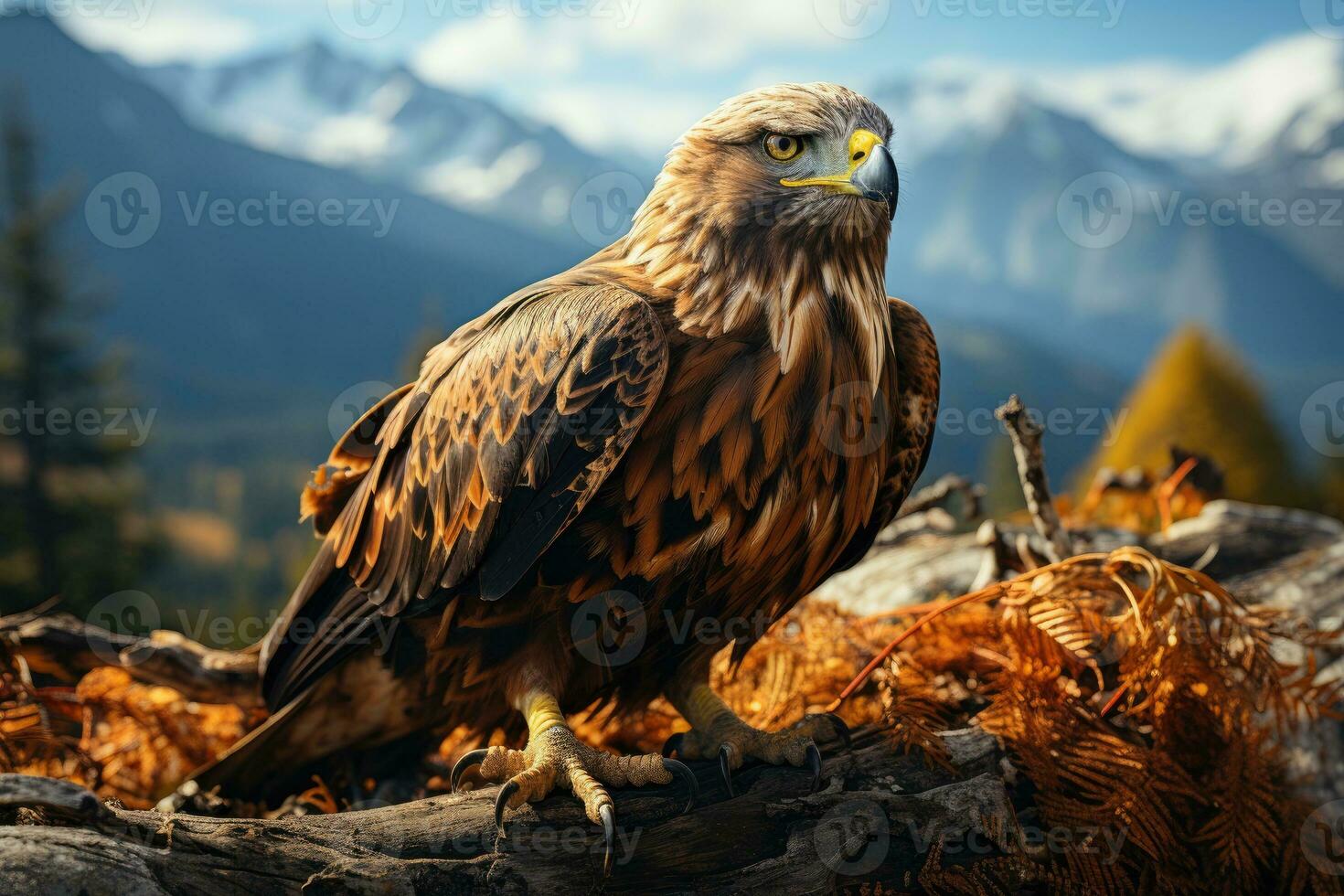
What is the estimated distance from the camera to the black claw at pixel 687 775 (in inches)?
123

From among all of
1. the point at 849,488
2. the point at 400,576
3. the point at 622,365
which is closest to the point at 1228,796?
the point at 849,488

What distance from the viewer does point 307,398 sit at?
390 feet

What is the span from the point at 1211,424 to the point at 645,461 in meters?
10.5

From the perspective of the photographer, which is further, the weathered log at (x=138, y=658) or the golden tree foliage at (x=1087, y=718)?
the weathered log at (x=138, y=658)

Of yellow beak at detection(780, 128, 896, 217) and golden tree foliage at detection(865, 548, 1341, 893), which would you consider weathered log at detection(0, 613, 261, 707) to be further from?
yellow beak at detection(780, 128, 896, 217)

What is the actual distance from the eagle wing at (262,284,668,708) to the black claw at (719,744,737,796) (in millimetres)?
898

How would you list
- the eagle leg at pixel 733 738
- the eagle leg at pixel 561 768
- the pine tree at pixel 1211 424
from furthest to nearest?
the pine tree at pixel 1211 424 → the eagle leg at pixel 733 738 → the eagle leg at pixel 561 768

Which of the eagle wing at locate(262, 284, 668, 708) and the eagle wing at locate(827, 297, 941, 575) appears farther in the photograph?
the eagle wing at locate(827, 297, 941, 575)

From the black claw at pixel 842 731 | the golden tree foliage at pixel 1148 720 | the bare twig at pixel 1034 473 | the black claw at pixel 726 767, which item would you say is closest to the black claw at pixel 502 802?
the black claw at pixel 726 767

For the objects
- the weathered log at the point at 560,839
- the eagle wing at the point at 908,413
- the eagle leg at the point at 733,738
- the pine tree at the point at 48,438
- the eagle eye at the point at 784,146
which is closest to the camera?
the weathered log at the point at 560,839

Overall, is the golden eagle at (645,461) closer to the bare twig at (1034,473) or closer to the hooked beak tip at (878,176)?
the hooked beak tip at (878,176)

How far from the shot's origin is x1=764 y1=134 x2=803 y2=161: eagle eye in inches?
127

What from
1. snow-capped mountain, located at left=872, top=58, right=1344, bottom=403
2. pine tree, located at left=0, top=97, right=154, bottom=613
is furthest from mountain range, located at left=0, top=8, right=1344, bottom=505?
pine tree, located at left=0, top=97, right=154, bottom=613

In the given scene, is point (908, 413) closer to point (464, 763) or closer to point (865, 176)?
point (865, 176)
